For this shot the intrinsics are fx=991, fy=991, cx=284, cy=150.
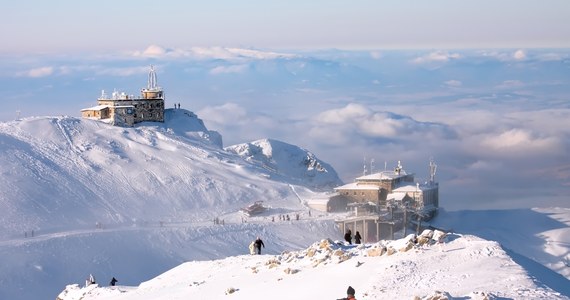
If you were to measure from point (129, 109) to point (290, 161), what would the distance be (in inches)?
948

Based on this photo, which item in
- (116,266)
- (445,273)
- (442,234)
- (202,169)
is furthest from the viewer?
(202,169)

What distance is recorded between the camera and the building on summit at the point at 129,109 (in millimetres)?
102562

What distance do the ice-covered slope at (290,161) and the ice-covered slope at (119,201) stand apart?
1214 cm

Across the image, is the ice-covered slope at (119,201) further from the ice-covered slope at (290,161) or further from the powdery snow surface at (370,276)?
the powdery snow surface at (370,276)

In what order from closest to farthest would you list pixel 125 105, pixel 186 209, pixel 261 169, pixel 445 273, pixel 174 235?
pixel 445 273
pixel 174 235
pixel 186 209
pixel 261 169
pixel 125 105

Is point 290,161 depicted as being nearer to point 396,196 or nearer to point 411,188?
point 411,188

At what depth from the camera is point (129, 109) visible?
103 m

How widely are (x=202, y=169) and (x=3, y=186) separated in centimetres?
1918

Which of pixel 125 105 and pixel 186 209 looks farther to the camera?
pixel 125 105

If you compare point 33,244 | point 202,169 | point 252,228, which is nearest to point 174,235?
point 252,228

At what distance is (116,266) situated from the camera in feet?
219

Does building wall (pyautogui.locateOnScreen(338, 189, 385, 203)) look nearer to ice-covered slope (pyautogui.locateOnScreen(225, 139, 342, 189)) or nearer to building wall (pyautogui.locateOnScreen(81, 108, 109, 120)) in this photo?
ice-covered slope (pyautogui.locateOnScreen(225, 139, 342, 189))

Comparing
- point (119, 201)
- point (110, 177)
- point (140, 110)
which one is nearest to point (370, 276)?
point (119, 201)

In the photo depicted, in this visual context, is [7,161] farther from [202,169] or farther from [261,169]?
[261,169]
